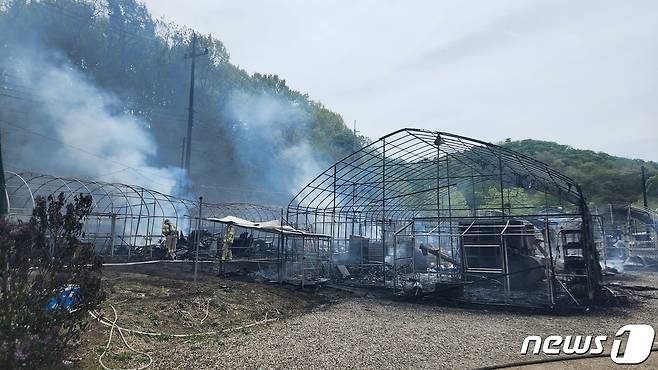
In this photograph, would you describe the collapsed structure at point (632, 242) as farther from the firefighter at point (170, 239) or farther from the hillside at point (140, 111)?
the hillside at point (140, 111)

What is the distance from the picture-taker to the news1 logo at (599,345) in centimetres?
665

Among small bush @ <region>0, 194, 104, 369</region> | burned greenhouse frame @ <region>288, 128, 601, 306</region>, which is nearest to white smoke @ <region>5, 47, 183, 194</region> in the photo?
burned greenhouse frame @ <region>288, 128, 601, 306</region>

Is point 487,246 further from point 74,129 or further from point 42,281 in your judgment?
point 74,129

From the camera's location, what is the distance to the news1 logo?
6.65m

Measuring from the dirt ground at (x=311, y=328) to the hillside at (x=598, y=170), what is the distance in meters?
46.9

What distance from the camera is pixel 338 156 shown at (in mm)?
50906

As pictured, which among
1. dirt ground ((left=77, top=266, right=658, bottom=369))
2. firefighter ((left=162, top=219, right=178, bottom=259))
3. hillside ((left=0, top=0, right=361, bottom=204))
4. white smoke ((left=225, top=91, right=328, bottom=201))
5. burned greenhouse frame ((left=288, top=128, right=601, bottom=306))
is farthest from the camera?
white smoke ((left=225, top=91, right=328, bottom=201))

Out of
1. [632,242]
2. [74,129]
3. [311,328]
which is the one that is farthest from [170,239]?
[632,242]

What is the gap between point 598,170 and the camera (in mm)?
55906

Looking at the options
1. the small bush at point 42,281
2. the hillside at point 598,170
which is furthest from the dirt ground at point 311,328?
the hillside at point 598,170

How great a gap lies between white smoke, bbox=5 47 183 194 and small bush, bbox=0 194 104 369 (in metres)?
32.6

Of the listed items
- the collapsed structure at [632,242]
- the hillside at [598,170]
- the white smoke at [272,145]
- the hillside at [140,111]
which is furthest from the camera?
the hillside at [598,170]

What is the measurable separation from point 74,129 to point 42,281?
35.6 m

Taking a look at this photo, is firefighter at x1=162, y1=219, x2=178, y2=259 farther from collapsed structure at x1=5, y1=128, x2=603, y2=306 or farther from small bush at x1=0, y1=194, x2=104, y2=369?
small bush at x1=0, y1=194, x2=104, y2=369
